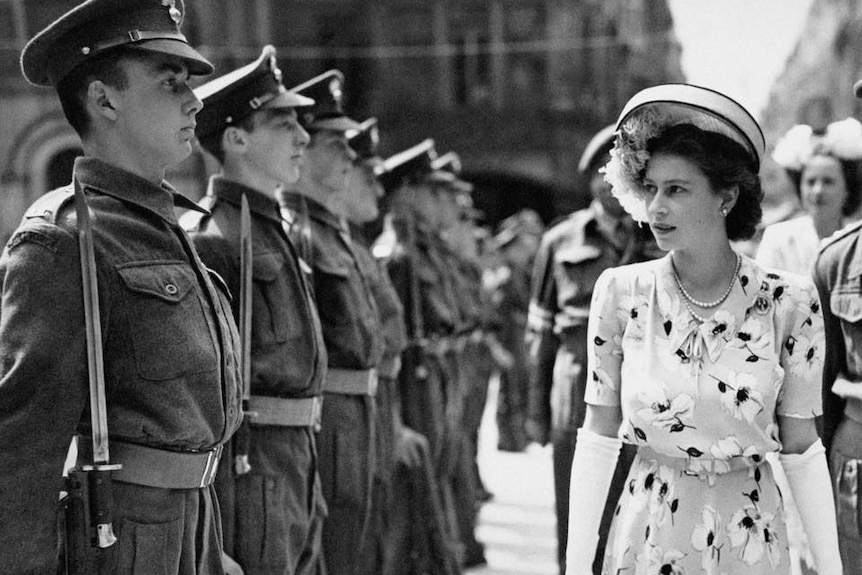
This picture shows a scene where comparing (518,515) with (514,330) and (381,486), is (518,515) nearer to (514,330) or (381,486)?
(381,486)

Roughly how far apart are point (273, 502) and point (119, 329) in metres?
1.24

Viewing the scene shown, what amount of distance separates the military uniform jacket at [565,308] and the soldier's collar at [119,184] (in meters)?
3.11

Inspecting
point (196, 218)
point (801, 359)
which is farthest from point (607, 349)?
point (196, 218)

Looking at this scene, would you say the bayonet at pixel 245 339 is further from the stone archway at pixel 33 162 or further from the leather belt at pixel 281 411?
the stone archway at pixel 33 162

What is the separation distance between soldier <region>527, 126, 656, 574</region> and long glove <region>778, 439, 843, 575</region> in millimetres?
2553

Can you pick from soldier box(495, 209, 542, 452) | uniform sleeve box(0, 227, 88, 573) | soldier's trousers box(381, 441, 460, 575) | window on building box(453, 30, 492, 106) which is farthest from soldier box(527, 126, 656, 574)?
window on building box(453, 30, 492, 106)

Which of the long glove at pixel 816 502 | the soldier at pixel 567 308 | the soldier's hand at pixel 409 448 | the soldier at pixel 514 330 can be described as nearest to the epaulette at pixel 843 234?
the long glove at pixel 816 502

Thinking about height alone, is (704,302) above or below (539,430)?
above

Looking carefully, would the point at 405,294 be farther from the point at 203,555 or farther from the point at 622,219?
the point at 203,555

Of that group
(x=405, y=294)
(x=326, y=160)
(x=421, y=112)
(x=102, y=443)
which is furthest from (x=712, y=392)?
(x=421, y=112)

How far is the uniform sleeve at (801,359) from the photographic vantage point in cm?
302

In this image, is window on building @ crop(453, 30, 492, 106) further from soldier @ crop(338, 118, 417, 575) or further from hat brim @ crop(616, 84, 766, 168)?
hat brim @ crop(616, 84, 766, 168)

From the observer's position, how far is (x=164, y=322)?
2721 millimetres

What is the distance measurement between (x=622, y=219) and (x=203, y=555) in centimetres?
348
